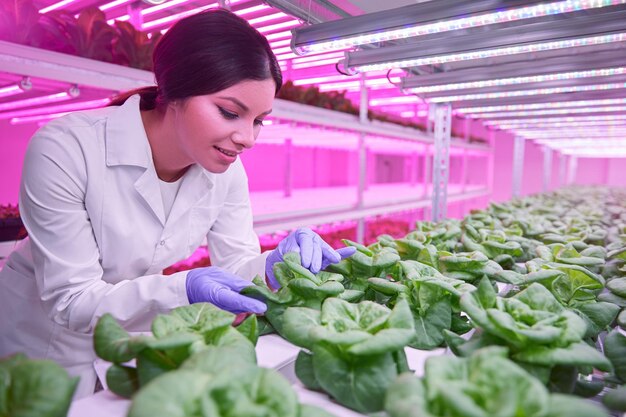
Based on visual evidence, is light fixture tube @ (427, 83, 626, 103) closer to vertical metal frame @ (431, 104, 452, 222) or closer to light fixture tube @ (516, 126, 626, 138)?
vertical metal frame @ (431, 104, 452, 222)

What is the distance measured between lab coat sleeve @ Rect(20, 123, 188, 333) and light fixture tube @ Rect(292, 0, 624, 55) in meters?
1.02

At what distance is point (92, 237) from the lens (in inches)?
58.5

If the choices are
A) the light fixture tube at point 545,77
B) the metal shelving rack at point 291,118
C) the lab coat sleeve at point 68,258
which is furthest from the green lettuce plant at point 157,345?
the light fixture tube at point 545,77

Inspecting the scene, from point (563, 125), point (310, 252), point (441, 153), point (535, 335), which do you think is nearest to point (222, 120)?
point (310, 252)

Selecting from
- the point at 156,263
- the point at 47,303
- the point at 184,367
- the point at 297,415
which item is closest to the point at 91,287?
the point at 47,303

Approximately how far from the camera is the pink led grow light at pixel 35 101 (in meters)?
2.58

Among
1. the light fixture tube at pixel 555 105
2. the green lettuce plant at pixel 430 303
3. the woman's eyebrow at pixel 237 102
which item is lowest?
the green lettuce plant at pixel 430 303

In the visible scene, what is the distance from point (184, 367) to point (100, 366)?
48 cm

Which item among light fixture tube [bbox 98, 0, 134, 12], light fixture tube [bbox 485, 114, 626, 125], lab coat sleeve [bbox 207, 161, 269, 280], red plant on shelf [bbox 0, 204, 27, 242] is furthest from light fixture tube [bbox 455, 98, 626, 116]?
red plant on shelf [bbox 0, 204, 27, 242]

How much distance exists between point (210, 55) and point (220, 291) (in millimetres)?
768

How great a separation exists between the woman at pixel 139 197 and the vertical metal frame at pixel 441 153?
197 centimetres

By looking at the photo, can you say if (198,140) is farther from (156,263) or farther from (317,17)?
(317,17)

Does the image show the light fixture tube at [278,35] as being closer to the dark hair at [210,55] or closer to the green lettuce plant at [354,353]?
the dark hair at [210,55]

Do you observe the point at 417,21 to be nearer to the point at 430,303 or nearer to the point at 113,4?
the point at 430,303
